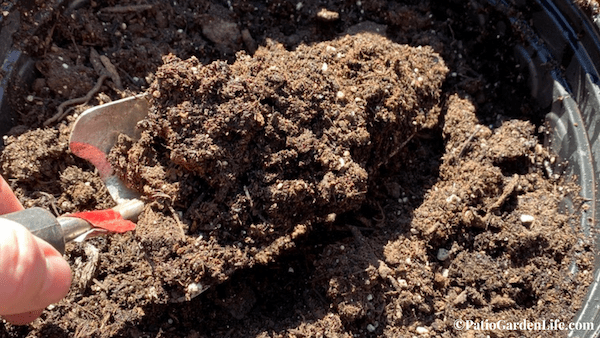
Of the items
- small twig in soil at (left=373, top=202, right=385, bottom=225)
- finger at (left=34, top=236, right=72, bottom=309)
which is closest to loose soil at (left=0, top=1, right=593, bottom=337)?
small twig in soil at (left=373, top=202, right=385, bottom=225)

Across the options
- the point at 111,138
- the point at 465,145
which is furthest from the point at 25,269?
the point at 465,145

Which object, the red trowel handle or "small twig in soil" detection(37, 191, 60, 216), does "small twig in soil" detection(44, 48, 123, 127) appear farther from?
the red trowel handle

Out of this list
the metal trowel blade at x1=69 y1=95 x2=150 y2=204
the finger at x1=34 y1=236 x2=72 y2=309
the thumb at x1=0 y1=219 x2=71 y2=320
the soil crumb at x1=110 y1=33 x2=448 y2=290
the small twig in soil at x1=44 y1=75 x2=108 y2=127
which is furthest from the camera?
the small twig in soil at x1=44 y1=75 x2=108 y2=127

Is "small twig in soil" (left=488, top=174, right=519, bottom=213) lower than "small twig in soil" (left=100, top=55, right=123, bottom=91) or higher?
lower

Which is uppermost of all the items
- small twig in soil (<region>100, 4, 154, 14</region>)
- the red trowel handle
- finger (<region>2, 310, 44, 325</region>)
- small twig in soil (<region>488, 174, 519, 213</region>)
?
small twig in soil (<region>100, 4, 154, 14</region>)

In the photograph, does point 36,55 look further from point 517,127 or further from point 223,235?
point 517,127

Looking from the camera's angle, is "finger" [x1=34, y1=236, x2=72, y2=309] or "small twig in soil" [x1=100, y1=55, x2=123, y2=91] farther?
"small twig in soil" [x1=100, y1=55, x2=123, y2=91]

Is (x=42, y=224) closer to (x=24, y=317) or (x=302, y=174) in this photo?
(x=24, y=317)
